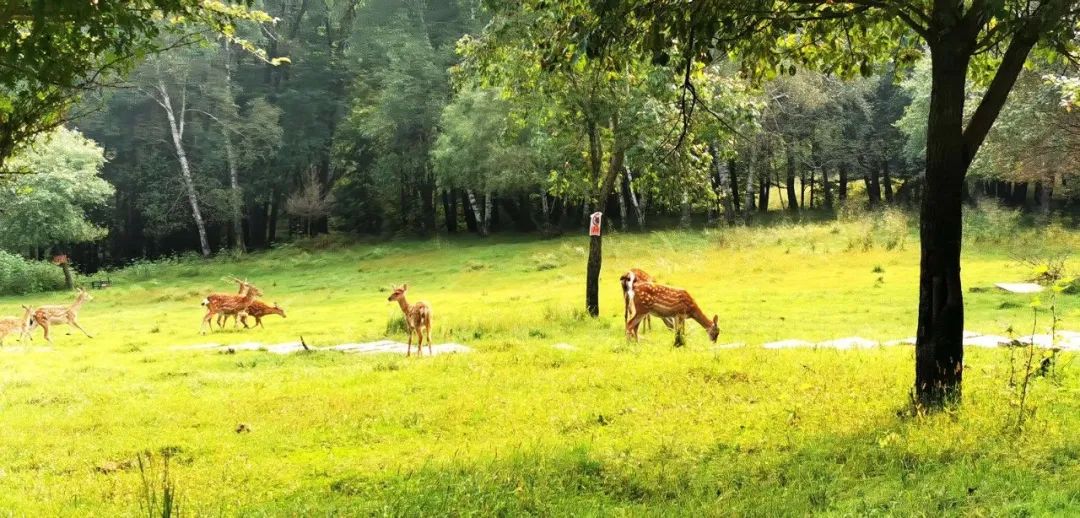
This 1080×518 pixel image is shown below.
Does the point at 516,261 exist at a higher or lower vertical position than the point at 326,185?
lower

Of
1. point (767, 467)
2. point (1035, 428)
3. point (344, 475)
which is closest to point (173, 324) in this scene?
point (344, 475)

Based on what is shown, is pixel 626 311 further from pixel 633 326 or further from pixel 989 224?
pixel 989 224

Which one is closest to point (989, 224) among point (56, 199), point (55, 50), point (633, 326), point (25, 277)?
point (633, 326)

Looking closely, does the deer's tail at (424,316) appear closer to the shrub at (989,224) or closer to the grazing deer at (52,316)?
the grazing deer at (52,316)

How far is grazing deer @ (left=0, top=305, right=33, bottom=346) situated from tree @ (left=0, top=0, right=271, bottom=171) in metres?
13.7

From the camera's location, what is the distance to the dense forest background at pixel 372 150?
37.8 m

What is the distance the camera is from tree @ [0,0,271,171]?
15.0 feet

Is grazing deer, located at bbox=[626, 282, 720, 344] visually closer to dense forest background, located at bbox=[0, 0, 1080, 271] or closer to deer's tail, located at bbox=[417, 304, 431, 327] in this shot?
deer's tail, located at bbox=[417, 304, 431, 327]

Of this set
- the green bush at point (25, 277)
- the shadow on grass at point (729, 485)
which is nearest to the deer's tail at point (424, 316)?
the shadow on grass at point (729, 485)

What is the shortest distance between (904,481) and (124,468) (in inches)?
268

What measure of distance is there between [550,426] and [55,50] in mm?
5447

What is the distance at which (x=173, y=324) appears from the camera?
21906 mm

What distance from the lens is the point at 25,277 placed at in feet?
120

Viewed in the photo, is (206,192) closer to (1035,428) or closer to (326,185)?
(326,185)
